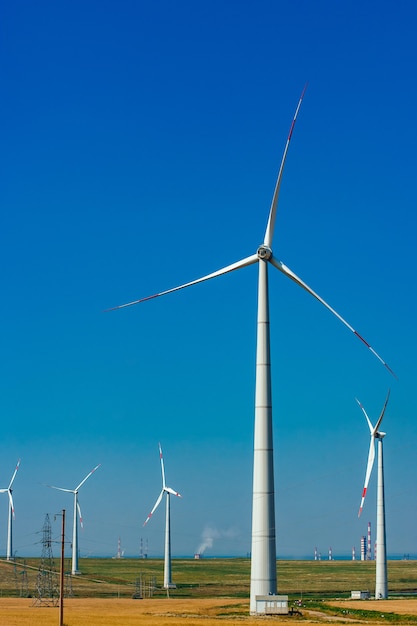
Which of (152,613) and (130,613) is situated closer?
(152,613)

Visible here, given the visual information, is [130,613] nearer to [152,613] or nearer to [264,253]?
[152,613]

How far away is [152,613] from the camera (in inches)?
3782

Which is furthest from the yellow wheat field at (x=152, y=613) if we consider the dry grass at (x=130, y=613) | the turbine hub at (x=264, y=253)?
the turbine hub at (x=264, y=253)

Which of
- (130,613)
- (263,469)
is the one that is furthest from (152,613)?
(263,469)

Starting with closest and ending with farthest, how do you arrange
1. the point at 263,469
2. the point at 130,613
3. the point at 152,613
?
the point at 263,469 → the point at 152,613 → the point at 130,613

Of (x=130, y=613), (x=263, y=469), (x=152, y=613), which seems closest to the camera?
(x=263, y=469)

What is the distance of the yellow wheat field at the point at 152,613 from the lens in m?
80.1

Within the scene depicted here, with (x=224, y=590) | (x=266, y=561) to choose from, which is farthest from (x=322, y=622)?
(x=224, y=590)

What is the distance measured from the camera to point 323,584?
190750 millimetres

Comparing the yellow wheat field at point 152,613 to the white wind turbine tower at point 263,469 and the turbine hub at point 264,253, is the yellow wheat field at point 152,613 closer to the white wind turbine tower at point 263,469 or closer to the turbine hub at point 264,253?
the white wind turbine tower at point 263,469

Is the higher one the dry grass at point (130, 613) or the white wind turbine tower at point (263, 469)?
the white wind turbine tower at point (263, 469)

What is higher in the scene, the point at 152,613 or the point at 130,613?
the point at 152,613

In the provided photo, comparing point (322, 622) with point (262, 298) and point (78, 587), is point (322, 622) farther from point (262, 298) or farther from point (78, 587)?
point (78, 587)

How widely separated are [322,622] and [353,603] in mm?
26454
